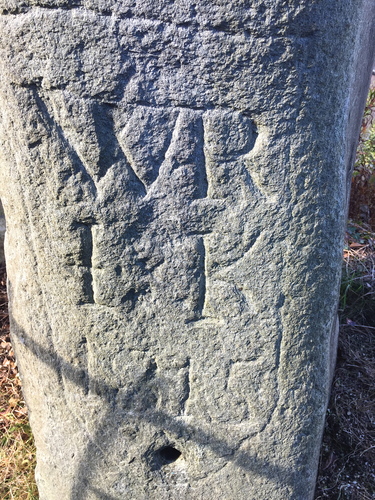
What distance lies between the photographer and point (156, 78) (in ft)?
2.89

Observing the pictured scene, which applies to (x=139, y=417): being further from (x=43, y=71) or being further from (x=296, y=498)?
(x=43, y=71)

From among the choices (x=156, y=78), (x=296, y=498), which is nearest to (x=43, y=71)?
(x=156, y=78)

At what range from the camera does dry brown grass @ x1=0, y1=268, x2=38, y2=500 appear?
1.60 m

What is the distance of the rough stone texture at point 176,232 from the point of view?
86 cm

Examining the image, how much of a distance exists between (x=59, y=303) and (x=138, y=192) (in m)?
0.37

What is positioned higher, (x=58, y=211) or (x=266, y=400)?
(x=58, y=211)

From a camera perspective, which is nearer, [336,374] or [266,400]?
[266,400]

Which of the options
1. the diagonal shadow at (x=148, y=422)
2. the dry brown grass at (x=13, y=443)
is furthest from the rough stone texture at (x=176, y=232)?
the dry brown grass at (x=13, y=443)

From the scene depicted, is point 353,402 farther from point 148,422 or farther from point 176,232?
point 176,232

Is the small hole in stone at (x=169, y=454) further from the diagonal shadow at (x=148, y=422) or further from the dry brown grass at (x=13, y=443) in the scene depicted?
the dry brown grass at (x=13, y=443)

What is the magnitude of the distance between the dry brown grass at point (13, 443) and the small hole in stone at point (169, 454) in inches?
24.1

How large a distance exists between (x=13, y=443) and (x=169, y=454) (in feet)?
2.75

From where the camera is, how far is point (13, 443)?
70.0 inches

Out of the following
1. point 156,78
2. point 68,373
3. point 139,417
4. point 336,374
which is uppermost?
point 156,78
